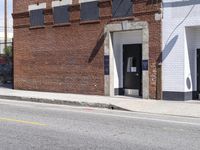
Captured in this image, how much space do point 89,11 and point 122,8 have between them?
211 cm

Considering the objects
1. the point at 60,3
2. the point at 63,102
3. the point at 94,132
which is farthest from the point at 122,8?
the point at 94,132

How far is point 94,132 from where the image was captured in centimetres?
1148

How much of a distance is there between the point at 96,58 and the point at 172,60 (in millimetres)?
4431

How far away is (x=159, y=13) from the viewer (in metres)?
20.5

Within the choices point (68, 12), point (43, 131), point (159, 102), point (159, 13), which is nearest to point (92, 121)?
point (43, 131)

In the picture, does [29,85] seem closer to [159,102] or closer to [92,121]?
[159,102]

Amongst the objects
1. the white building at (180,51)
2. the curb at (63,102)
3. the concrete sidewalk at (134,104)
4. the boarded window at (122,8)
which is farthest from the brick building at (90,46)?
the curb at (63,102)

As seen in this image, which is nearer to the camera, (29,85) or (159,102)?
(159,102)

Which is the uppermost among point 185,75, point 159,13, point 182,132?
point 159,13

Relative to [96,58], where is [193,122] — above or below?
below

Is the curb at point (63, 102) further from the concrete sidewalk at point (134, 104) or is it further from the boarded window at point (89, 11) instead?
the boarded window at point (89, 11)

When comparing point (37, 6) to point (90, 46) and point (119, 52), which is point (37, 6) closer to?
point (90, 46)

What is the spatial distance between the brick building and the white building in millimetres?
382

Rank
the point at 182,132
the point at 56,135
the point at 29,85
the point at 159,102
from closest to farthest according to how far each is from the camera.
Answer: the point at 56,135 → the point at 182,132 → the point at 159,102 → the point at 29,85
